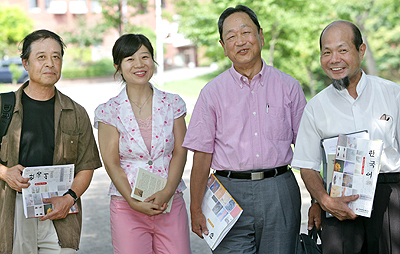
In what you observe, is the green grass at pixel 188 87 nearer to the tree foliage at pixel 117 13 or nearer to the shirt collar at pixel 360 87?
the tree foliage at pixel 117 13

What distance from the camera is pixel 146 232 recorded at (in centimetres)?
350

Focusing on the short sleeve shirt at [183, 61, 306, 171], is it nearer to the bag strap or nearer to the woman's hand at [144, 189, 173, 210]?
the woman's hand at [144, 189, 173, 210]

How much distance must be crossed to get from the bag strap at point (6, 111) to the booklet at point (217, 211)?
1.50 m

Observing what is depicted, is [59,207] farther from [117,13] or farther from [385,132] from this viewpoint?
[117,13]

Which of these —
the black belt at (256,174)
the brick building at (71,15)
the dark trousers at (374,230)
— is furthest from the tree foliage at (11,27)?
the dark trousers at (374,230)

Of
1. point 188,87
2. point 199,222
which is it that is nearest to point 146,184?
point 199,222

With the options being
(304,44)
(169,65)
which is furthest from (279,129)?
(169,65)

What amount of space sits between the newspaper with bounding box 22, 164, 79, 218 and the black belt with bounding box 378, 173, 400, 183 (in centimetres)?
211

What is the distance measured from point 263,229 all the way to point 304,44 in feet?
55.7

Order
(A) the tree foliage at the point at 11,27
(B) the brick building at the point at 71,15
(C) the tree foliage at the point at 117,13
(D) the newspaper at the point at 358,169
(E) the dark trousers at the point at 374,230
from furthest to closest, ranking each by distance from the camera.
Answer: (B) the brick building at the point at 71,15
(A) the tree foliage at the point at 11,27
(C) the tree foliage at the point at 117,13
(E) the dark trousers at the point at 374,230
(D) the newspaper at the point at 358,169

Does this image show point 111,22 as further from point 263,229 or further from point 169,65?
point 263,229

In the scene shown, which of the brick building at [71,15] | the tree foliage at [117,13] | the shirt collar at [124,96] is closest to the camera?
the shirt collar at [124,96]

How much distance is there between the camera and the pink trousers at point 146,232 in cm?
342

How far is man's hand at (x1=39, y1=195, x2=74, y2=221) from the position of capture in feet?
11.0
